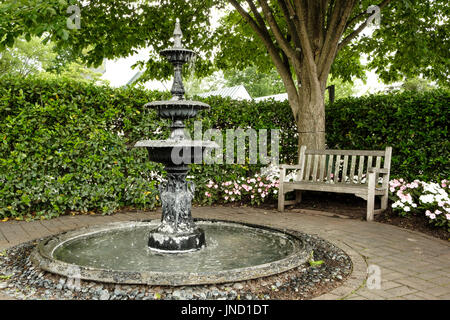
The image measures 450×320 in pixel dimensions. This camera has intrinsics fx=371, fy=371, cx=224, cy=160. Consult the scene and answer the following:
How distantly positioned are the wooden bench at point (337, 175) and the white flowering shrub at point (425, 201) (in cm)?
33

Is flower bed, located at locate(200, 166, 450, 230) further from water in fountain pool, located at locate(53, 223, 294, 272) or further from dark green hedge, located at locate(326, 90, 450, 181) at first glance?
water in fountain pool, located at locate(53, 223, 294, 272)

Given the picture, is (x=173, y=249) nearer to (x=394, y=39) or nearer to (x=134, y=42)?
(x=134, y=42)

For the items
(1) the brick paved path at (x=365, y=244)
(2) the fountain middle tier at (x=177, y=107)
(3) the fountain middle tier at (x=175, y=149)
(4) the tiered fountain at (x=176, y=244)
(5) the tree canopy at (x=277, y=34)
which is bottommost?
(1) the brick paved path at (x=365, y=244)

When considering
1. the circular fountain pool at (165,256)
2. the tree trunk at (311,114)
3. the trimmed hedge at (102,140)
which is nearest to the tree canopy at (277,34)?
the tree trunk at (311,114)

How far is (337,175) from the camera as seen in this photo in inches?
277

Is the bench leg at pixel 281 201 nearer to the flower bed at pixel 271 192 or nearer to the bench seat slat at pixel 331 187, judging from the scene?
the bench seat slat at pixel 331 187

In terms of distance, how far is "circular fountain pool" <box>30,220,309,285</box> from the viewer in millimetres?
3047

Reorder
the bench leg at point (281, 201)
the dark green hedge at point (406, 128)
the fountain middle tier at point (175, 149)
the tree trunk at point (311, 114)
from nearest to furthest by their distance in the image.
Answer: the fountain middle tier at point (175, 149), the dark green hedge at point (406, 128), the bench leg at point (281, 201), the tree trunk at point (311, 114)

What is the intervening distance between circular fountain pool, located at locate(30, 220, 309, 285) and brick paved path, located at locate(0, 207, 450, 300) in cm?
68

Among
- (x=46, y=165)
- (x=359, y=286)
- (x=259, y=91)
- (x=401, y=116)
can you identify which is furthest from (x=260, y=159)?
(x=259, y=91)

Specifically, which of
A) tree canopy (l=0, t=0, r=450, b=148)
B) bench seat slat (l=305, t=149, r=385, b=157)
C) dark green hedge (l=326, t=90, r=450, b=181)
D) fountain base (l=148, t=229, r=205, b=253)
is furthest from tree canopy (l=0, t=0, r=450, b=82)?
fountain base (l=148, t=229, r=205, b=253)

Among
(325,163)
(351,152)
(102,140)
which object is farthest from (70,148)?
(351,152)

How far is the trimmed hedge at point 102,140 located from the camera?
5.99 m

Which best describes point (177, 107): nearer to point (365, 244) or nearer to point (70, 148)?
point (365, 244)
